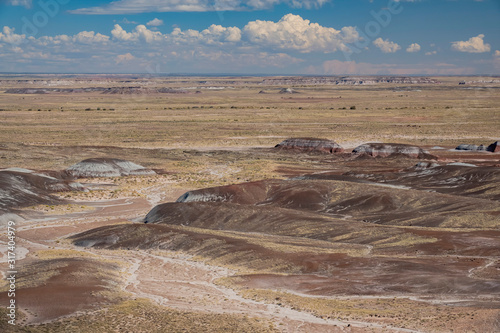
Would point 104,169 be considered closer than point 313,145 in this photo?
Yes

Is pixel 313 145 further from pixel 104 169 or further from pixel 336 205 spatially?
pixel 336 205

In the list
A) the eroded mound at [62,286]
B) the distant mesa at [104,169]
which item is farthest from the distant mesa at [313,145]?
the eroded mound at [62,286]

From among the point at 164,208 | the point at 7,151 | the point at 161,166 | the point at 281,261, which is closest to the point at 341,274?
the point at 281,261

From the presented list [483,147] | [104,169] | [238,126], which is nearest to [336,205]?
[104,169]

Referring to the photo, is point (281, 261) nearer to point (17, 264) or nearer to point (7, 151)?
point (17, 264)

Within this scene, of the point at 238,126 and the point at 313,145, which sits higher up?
Answer: the point at 238,126

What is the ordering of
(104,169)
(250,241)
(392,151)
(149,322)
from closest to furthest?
(149,322) < (250,241) < (104,169) < (392,151)
